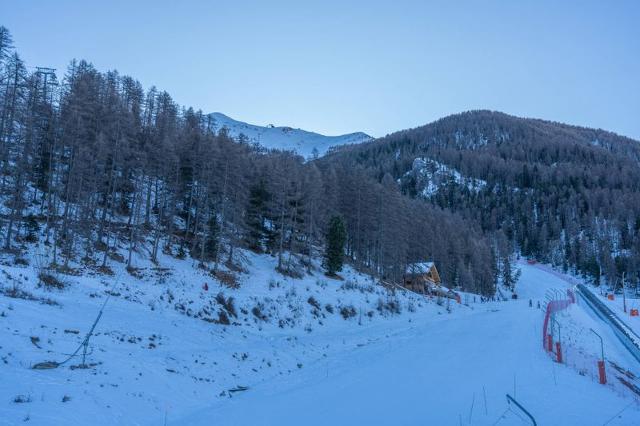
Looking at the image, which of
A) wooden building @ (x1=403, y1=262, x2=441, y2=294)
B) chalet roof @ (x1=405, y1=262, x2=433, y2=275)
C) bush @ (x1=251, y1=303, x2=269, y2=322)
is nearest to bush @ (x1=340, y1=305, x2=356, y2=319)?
bush @ (x1=251, y1=303, x2=269, y2=322)

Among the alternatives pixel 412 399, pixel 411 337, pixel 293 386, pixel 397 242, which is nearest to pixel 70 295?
pixel 293 386

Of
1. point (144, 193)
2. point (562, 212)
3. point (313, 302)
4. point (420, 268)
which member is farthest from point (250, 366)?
point (562, 212)

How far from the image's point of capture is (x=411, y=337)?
2548 centimetres

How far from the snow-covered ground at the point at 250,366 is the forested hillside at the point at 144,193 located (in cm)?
547

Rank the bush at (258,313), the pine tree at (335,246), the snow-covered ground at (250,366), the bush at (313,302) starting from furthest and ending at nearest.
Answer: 1. the pine tree at (335,246)
2. the bush at (313,302)
3. the bush at (258,313)
4. the snow-covered ground at (250,366)

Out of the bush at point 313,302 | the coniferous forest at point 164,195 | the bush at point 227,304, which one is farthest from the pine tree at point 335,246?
the bush at point 227,304

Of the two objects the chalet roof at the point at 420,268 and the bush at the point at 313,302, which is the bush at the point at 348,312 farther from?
the chalet roof at the point at 420,268

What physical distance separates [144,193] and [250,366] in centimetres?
3289

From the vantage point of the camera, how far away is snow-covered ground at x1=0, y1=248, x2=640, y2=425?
9.94 m

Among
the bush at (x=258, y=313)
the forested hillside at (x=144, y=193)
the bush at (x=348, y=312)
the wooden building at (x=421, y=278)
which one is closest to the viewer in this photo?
the bush at (x=258, y=313)

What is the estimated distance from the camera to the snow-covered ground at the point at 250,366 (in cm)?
994

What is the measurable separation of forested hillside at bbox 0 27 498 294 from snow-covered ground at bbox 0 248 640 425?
5.47 m

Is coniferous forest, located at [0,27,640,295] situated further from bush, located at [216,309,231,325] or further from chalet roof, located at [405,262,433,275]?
bush, located at [216,309,231,325]

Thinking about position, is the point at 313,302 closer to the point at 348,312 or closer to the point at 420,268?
the point at 348,312
